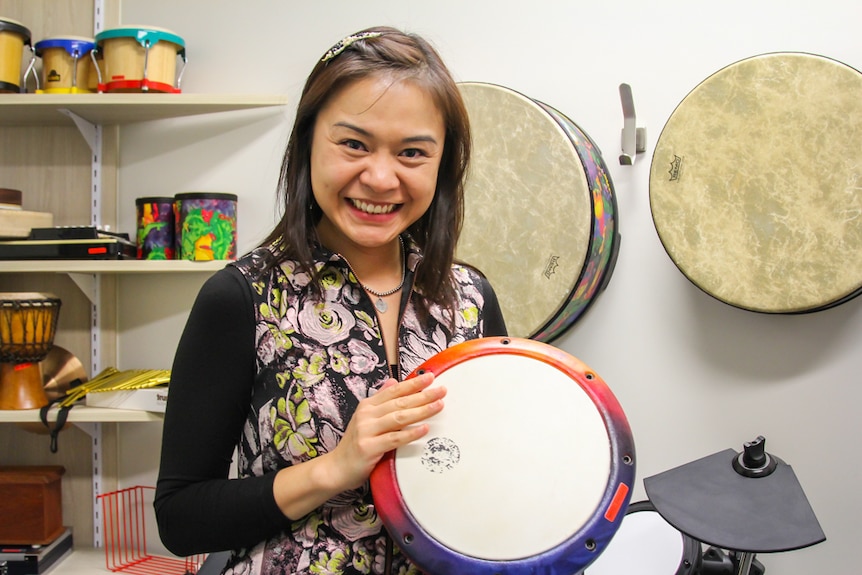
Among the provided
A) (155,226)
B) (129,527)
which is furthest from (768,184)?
(129,527)

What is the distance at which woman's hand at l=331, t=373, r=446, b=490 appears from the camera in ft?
2.81

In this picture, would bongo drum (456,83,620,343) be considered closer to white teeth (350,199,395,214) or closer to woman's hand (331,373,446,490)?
white teeth (350,199,395,214)

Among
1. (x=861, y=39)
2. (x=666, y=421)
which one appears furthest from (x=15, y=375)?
(x=861, y=39)

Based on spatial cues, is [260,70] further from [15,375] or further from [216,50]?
[15,375]

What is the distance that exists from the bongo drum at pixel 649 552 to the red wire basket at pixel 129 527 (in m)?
1.35

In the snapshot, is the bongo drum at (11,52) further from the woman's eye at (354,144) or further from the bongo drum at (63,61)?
the woman's eye at (354,144)

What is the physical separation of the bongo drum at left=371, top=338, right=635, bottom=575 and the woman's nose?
0.26 m

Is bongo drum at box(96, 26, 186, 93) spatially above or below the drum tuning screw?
above

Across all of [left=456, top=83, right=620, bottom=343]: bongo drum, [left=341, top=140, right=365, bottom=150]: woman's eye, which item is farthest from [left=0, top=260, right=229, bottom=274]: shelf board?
[left=341, top=140, right=365, bottom=150]: woman's eye

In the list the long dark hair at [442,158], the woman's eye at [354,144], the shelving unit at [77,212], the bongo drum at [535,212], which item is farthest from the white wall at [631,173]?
the woman's eye at [354,144]

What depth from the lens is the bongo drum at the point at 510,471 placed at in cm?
86

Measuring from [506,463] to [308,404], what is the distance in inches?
11.7

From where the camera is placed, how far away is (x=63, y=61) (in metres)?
2.02

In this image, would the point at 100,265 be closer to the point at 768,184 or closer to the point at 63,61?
the point at 63,61
